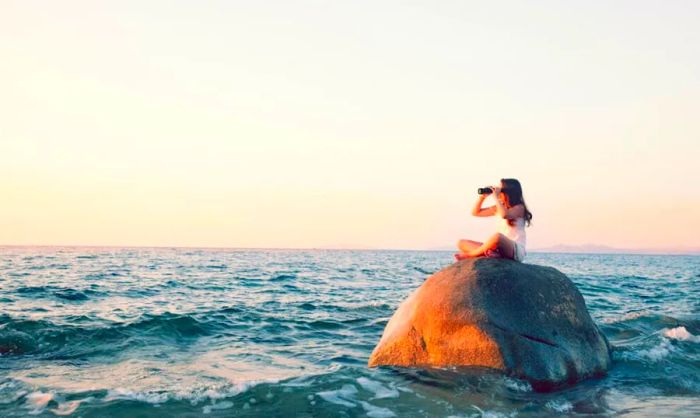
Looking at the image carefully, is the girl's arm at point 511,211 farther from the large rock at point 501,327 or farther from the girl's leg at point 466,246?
the large rock at point 501,327

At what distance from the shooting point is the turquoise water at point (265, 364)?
5891 millimetres

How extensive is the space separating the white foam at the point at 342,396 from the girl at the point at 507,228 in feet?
10.6

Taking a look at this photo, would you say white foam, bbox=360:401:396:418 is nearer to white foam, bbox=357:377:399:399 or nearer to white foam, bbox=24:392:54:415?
white foam, bbox=357:377:399:399

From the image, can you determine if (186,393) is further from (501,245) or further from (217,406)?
(501,245)

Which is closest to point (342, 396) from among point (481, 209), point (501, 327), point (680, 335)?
point (501, 327)

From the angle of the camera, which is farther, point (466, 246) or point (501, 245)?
point (466, 246)

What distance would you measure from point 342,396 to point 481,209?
188 inches

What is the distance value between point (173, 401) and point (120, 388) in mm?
1055

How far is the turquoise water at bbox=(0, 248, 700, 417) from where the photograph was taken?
5891mm

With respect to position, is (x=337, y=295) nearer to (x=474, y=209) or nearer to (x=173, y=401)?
(x=474, y=209)

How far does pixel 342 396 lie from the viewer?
6172 mm

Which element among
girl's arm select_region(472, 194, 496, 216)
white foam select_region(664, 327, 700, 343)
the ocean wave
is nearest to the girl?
girl's arm select_region(472, 194, 496, 216)

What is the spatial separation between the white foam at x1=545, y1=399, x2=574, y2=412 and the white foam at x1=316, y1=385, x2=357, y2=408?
2114 mm

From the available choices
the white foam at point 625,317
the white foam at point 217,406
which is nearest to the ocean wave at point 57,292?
the white foam at point 217,406
